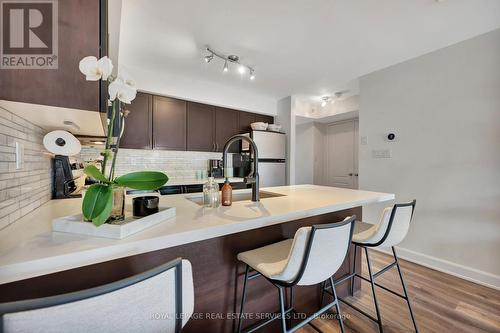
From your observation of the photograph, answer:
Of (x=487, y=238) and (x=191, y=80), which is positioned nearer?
(x=487, y=238)

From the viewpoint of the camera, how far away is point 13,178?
854 millimetres

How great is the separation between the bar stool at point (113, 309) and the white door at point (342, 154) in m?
4.17

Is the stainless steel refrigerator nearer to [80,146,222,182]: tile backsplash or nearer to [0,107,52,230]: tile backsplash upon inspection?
[80,146,222,182]: tile backsplash

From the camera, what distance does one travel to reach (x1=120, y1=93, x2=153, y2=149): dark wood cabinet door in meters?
2.83

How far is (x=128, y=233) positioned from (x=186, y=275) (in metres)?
0.25

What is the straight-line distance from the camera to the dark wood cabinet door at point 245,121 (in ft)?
12.4

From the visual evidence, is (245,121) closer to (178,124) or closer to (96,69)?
(178,124)

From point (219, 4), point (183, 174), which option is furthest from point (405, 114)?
point (183, 174)

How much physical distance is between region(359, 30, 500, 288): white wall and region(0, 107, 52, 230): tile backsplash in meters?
3.26

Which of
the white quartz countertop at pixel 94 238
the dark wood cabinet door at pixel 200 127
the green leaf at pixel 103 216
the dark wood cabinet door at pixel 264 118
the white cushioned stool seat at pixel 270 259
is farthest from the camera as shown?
the dark wood cabinet door at pixel 264 118

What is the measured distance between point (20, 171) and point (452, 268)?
3484 millimetres

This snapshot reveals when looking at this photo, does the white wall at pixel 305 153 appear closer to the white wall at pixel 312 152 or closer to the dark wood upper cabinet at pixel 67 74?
the white wall at pixel 312 152

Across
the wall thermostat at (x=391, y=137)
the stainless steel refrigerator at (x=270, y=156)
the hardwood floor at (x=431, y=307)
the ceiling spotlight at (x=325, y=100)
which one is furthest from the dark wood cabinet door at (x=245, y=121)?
the hardwood floor at (x=431, y=307)

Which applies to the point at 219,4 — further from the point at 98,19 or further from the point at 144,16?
the point at 98,19
